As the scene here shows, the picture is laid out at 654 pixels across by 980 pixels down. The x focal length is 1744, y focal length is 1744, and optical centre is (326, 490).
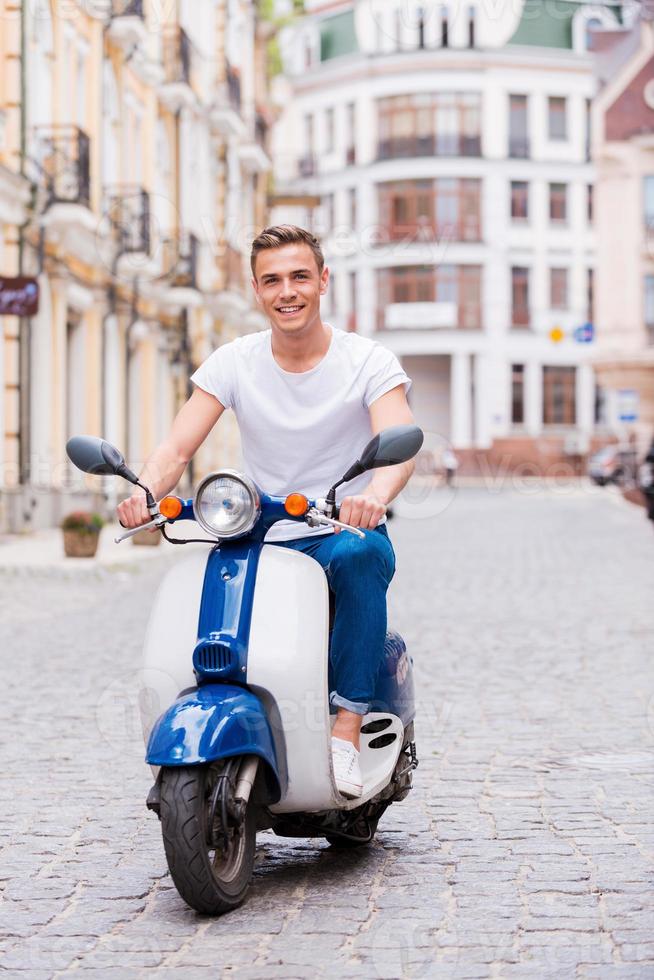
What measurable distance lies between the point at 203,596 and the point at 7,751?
267 cm

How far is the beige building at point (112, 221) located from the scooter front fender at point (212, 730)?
62.4ft

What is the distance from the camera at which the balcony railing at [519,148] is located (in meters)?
68.1

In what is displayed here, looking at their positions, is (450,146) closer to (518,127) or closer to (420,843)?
(518,127)

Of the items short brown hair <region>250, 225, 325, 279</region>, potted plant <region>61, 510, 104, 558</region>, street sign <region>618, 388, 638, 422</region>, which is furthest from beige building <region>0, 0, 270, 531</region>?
short brown hair <region>250, 225, 325, 279</region>

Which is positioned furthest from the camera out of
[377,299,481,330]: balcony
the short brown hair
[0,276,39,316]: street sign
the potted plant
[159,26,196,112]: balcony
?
[377,299,481,330]: balcony

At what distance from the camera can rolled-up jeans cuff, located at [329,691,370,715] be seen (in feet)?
14.7

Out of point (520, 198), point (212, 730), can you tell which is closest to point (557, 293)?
point (520, 198)

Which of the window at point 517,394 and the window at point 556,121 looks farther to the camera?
the window at point 556,121

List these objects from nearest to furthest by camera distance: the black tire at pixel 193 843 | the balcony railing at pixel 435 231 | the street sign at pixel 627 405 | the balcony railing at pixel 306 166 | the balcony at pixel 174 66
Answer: the black tire at pixel 193 843, the balcony at pixel 174 66, the street sign at pixel 627 405, the balcony railing at pixel 435 231, the balcony railing at pixel 306 166

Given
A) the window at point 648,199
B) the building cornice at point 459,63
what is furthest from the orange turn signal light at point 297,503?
the building cornice at point 459,63

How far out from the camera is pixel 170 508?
425cm

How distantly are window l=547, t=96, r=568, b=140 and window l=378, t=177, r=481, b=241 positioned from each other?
3.68 meters

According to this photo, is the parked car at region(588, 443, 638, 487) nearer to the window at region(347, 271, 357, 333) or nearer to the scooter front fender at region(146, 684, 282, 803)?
the window at region(347, 271, 357, 333)

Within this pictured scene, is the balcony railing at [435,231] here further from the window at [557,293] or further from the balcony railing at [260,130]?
the balcony railing at [260,130]
